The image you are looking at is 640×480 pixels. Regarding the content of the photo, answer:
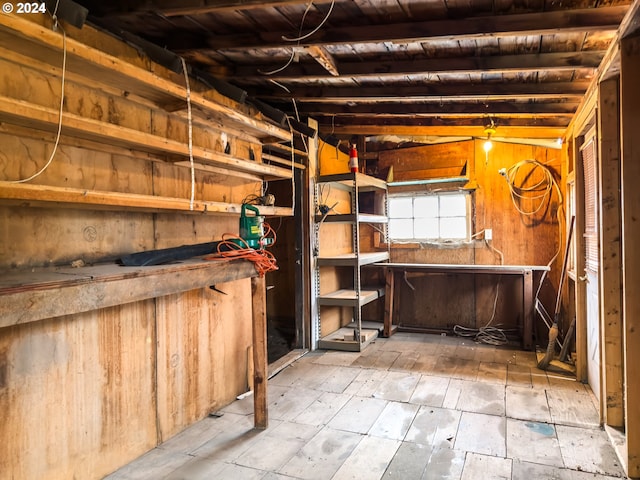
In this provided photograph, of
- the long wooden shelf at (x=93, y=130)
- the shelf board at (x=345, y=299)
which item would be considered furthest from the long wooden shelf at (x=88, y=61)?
the shelf board at (x=345, y=299)

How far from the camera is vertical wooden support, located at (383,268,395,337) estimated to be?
14.9 feet

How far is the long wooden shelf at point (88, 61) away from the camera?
51.7 inches

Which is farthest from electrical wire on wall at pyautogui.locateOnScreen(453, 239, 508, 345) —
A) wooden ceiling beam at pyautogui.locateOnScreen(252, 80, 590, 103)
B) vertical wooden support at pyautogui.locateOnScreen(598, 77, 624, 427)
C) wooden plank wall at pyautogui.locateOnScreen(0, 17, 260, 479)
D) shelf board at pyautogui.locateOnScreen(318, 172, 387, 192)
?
wooden plank wall at pyautogui.locateOnScreen(0, 17, 260, 479)

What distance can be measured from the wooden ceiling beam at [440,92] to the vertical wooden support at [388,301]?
6.63 feet

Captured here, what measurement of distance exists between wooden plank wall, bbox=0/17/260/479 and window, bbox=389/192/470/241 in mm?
2770

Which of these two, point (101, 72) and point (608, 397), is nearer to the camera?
point (101, 72)

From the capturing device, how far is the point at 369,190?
4863 mm

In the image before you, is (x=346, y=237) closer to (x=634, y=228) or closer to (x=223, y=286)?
(x=223, y=286)

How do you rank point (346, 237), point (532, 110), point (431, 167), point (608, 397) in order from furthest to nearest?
1. point (346, 237)
2. point (431, 167)
3. point (532, 110)
4. point (608, 397)

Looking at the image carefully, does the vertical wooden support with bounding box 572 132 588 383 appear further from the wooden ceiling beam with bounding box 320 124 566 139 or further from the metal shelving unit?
the metal shelving unit

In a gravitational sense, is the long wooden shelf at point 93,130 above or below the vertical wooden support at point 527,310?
above

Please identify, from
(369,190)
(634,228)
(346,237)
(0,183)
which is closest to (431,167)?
(369,190)

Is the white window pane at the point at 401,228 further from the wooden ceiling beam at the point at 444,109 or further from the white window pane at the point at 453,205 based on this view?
the wooden ceiling beam at the point at 444,109

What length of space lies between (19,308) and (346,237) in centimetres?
402
